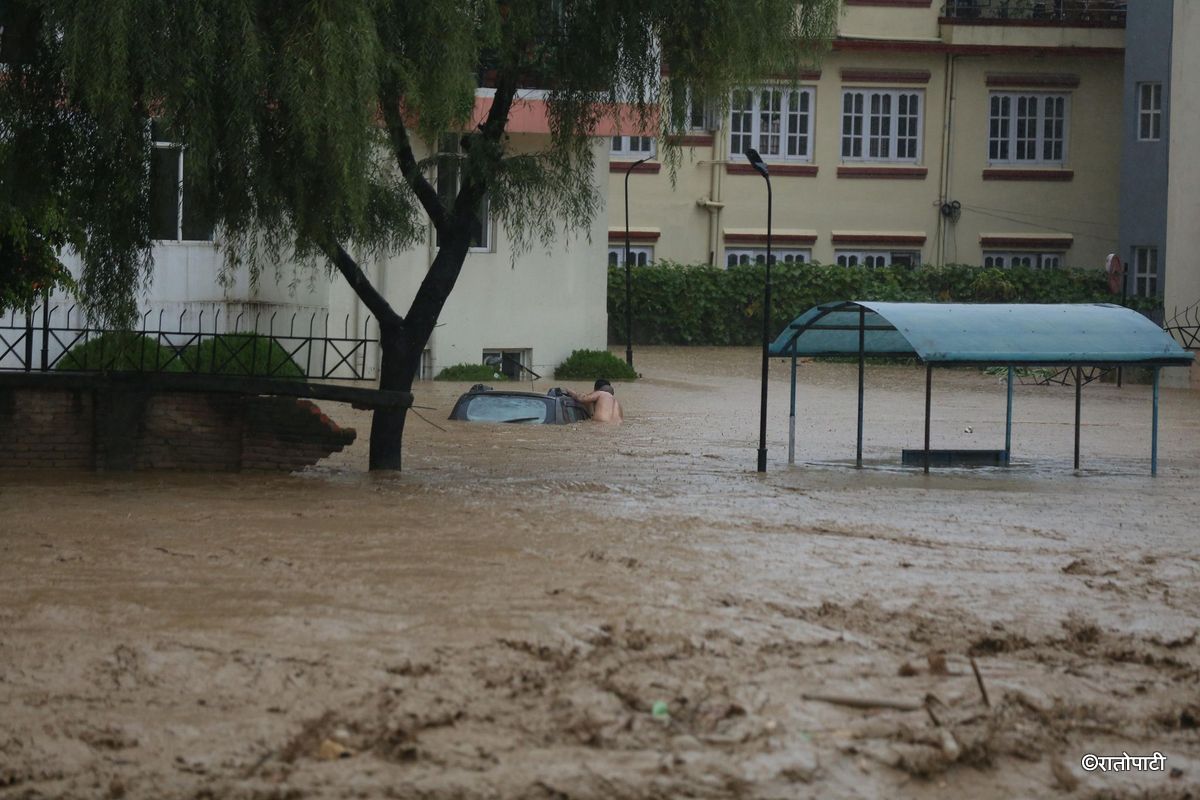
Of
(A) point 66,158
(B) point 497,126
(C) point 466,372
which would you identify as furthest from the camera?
(C) point 466,372

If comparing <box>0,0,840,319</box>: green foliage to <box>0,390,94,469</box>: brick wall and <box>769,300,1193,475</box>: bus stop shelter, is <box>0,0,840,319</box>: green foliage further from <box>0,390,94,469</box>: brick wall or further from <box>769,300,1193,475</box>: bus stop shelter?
<box>769,300,1193,475</box>: bus stop shelter

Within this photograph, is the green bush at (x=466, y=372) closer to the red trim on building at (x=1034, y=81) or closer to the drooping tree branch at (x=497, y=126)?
the drooping tree branch at (x=497, y=126)

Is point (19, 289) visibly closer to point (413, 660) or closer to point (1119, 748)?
point (413, 660)

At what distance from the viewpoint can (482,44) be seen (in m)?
14.4

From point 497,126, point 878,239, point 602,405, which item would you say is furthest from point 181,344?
point 878,239

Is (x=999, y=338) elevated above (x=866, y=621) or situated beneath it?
elevated above

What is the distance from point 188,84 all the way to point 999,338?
9.43 metres

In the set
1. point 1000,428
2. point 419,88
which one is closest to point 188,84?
point 419,88

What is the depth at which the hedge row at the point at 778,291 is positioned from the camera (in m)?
39.2

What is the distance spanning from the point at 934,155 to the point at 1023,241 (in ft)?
9.99

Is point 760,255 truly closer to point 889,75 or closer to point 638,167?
point 638,167

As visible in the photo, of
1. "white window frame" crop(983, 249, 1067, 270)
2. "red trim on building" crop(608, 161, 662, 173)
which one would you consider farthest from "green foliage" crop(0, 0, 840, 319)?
"white window frame" crop(983, 249, 1067, 270)

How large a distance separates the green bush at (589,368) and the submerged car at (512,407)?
25.0ft

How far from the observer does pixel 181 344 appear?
22.6m
